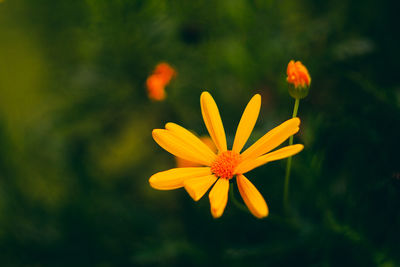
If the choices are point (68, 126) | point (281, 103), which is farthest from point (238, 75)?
point (68, 126)

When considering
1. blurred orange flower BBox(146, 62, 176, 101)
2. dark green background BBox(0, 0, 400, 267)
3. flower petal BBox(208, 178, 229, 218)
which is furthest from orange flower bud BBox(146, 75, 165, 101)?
flower petal BBox(208, 178, 229, 218)

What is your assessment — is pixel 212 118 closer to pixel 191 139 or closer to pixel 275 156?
pixel 191 139

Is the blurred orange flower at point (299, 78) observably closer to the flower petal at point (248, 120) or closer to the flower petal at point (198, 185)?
the flower petal at point (248, 120)

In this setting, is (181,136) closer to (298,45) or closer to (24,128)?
(298,45)

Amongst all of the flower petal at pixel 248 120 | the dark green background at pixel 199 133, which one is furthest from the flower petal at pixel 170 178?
the dark green background at pixel 199 133

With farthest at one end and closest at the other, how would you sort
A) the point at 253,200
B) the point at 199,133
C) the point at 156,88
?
the point at 199,133 < the point at 156,88 < the point at 253,200

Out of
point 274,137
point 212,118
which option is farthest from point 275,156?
point 212,118

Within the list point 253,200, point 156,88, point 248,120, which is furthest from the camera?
point 156,88
